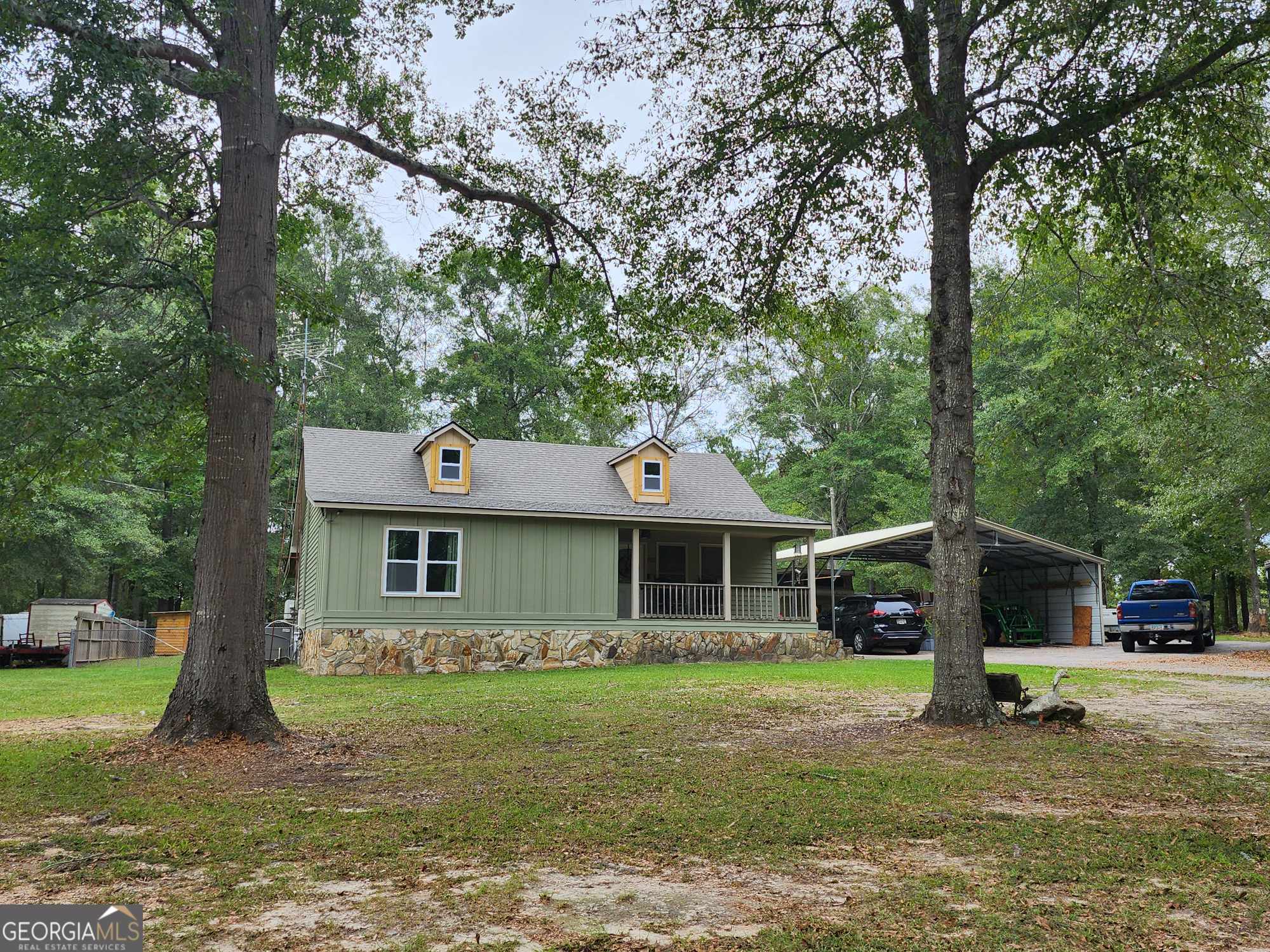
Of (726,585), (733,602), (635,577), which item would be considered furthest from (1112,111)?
(733,602)

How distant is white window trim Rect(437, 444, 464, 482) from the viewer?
19.1m

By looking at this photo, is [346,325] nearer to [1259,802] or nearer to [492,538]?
[492,538]

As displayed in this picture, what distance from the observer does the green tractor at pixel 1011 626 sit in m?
27.3

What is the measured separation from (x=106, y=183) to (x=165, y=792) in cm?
531

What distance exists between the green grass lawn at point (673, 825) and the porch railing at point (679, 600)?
10897 mm

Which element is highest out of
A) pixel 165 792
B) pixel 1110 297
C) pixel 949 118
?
pixel 949 118

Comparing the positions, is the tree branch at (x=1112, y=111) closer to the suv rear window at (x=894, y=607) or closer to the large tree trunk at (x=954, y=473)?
the large tree trunk at (x=954, y=473)

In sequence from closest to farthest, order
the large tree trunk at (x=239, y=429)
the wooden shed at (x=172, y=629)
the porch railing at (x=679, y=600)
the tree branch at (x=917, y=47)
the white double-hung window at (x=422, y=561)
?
1. the large tree trunk at (x=239, y=429)
2. the tree branch at (x=917, y=47)
3. the white double-hung window at (x=422, y=561)
4. the porch railing at (x=679, y=600)
5. the wooden shed at (x=172, y=629)

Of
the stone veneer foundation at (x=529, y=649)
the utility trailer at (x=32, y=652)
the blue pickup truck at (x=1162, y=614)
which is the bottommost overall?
the utility trailer at (x=32, y=652)

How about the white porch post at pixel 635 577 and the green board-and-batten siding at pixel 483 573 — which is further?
the white porch post at pixel 635 577

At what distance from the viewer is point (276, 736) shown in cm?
751

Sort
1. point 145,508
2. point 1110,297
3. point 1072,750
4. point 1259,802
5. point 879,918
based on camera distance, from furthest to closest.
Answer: point 145,508 < point 1110,297 < point 1072,750 < point 1259,802 < point 879,918

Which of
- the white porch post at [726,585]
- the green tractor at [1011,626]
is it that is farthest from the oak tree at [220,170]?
the green tractor at [1011,626]

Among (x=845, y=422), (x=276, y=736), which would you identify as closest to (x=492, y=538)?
(x=276, y=736)
